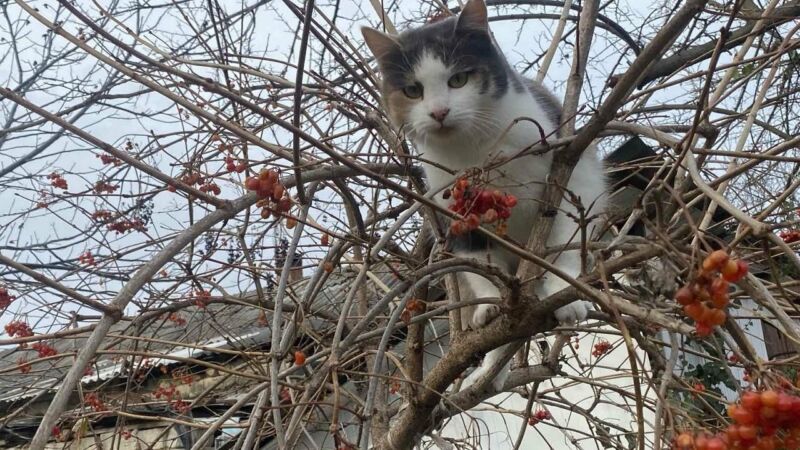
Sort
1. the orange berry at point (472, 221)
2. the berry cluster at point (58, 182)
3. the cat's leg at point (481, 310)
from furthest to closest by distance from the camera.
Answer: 1. the berry cluster at point (58, 182)
2. the cat's leg at point (481, 310)
3. the orange berry at point (472, 221)

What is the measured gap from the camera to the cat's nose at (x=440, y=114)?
2277 mm

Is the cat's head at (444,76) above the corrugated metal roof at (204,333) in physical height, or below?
above

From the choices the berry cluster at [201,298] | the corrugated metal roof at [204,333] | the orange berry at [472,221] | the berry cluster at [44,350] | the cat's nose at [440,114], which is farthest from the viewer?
the corrugated metal roof at [204,333]

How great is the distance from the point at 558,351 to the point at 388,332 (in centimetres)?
116

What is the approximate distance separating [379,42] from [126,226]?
1435 mm

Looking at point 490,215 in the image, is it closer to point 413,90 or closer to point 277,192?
point 277,192

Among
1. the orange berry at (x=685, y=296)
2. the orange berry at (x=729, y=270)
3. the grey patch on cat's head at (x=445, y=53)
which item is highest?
the grey patch on cat's head at (x=445, y=53)

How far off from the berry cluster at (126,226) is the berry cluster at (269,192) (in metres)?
1.76

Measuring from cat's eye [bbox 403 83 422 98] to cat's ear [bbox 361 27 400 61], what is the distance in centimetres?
17

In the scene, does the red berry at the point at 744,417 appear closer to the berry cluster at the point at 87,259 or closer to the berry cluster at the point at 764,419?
the berry cluster at the point at 764,419

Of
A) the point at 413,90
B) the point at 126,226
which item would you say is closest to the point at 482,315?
the point at 413,90

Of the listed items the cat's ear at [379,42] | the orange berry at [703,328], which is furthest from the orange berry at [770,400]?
the cat's ear at [379,42]

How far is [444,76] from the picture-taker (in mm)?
2451

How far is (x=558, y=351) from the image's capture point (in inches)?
106
